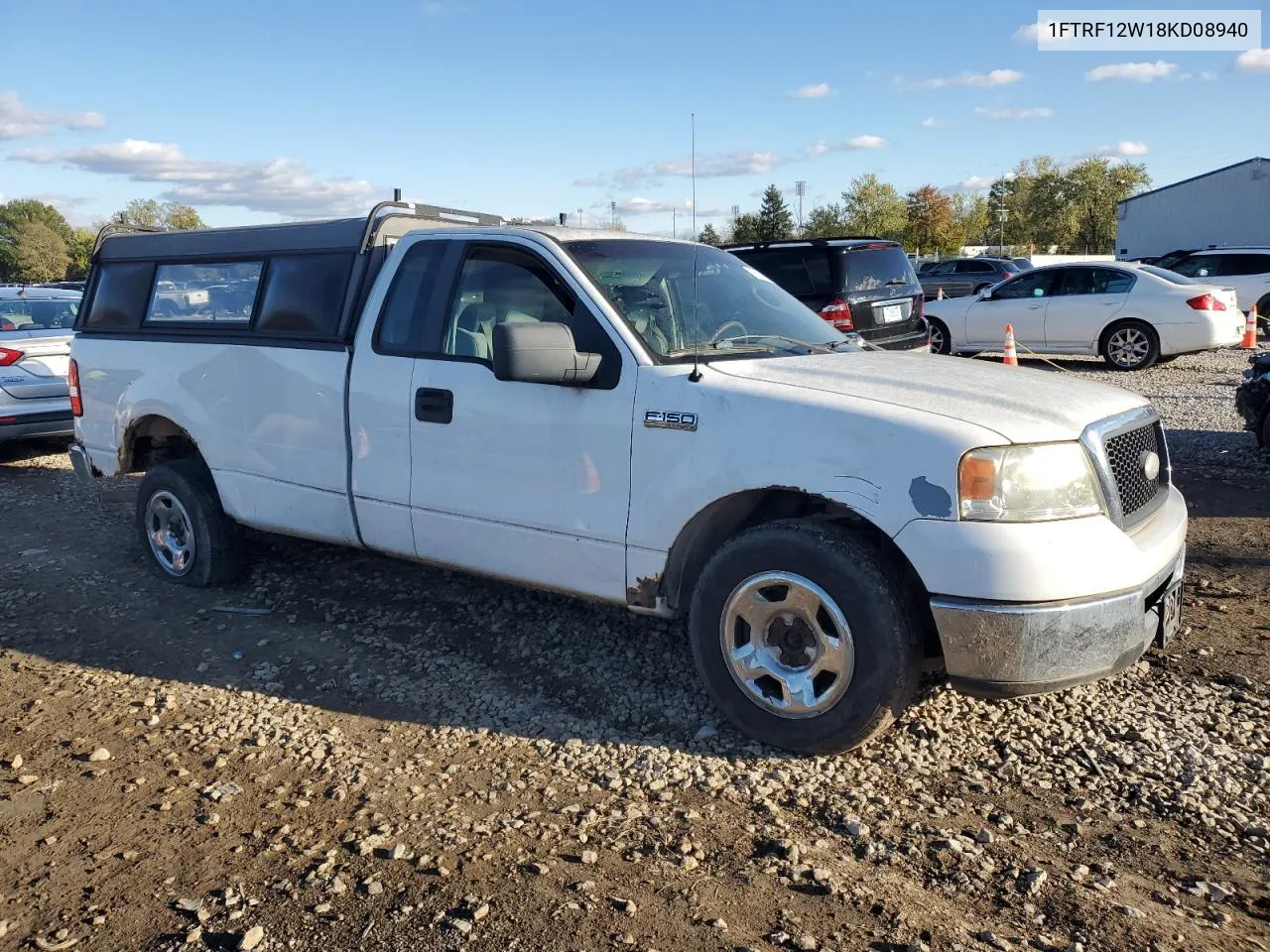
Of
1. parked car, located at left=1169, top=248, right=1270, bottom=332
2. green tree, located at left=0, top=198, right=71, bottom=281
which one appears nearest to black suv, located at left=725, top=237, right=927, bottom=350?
parked car, located at left=1169, top=248, right=1270, bottom=332

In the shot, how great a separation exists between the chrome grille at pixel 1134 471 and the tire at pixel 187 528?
4.49m

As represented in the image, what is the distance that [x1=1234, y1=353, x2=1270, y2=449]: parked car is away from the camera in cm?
837

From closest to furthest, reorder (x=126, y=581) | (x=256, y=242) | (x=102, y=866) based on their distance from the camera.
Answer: (x=102, y=866) → (x=256, y=242) → (x=126, y=581)

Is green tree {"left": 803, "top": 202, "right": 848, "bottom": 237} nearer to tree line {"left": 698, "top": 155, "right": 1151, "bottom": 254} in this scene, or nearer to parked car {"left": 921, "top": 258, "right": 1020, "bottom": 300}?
tree line {"left": 698, "top": 155, "right": 1151, "bottom": 254}

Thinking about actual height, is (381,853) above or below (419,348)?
below

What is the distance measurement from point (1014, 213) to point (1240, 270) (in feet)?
237

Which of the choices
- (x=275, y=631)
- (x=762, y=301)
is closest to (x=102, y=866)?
(x=275, y=631)

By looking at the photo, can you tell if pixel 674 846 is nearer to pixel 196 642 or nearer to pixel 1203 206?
pixel 196 642

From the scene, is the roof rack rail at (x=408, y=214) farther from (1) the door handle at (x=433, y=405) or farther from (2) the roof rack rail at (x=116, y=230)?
(2) the roof rack rail at (x=116, y=230)

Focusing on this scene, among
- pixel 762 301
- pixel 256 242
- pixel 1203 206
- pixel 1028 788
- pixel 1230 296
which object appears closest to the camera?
pixel 1028 788

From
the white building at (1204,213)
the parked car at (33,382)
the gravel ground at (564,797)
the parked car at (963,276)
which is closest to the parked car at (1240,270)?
the parked car at (963,276)

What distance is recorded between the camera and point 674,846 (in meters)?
3.18

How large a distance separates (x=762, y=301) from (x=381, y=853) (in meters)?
2.94

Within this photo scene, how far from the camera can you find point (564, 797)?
3.51m
